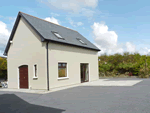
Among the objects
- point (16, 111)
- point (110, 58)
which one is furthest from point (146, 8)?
point (110, 58)

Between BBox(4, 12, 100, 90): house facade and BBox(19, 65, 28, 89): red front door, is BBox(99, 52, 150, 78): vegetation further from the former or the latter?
BBox(19, 65, 28, 89): red front door

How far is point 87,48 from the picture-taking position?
59.9 ft

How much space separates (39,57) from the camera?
13.1 meters

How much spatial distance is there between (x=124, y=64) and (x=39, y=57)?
13122mm

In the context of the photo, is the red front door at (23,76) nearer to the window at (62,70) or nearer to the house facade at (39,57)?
the house facade at (39,57)

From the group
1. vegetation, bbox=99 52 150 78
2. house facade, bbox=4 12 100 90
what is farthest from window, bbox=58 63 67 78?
vegetation, bbox=99 52 150 78

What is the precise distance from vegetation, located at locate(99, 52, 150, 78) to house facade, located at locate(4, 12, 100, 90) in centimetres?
755

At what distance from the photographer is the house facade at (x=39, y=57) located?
1288cm

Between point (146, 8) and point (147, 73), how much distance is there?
403 inches

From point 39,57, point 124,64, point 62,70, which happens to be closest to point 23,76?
point 39,57

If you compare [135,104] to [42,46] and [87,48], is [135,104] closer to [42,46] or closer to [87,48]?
[42,46]

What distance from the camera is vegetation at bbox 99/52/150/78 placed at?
2100cm

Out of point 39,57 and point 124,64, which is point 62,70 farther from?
point 124,64

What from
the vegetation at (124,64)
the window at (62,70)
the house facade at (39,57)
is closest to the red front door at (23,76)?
the house facade at (39,57)
